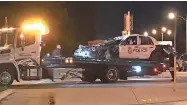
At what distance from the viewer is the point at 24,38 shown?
66.0 ft

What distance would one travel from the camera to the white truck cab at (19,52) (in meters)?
19.9

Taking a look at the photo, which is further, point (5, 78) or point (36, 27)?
point (36, 27)

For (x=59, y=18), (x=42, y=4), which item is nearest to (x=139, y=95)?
(x=42, y=4)

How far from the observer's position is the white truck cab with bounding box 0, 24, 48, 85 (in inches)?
783

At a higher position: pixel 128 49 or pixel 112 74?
pixel 128 49

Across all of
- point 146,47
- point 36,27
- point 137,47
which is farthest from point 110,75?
point 36,27

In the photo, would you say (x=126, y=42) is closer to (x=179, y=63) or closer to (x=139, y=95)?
(x=139, y=95)

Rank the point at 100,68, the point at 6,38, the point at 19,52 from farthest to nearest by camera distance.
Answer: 1. the point at 100,68
2. the point at 6,38
3. the point at 19,52

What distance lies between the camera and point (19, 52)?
1995cm

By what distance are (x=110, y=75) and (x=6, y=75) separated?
16.6 ft

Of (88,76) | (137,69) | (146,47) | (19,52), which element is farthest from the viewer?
(146,47)

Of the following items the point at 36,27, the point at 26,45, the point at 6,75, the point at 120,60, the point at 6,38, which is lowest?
the point at 6,75

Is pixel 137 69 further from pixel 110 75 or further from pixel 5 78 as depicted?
pixel 5 78

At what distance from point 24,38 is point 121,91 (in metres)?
5.82
